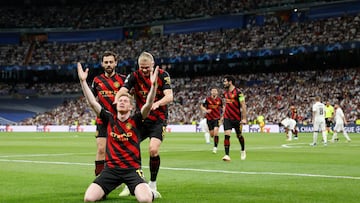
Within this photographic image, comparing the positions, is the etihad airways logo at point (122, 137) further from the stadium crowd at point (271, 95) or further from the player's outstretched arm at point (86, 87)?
the stadium crowd at point (271, 95)

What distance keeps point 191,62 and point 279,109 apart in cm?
1976

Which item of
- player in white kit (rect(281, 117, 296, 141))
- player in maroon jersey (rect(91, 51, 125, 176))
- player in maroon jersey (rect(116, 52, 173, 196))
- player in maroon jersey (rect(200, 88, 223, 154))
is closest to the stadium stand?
player in white kit (rect(281, 117, 296, 141))

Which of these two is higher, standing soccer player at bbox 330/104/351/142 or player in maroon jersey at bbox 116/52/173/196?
player in maroon jersey at bbox 116/52/173/196

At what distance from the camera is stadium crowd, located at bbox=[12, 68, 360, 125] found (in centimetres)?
6034

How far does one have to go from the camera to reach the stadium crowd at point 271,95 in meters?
60.3

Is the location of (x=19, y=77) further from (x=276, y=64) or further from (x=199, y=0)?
(x=276, y=64)

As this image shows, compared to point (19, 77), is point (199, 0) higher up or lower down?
higher up

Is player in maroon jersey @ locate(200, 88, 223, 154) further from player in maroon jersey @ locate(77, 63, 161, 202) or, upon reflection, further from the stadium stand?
the stadium stand

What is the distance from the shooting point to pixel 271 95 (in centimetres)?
6675

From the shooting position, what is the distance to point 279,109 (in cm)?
6275

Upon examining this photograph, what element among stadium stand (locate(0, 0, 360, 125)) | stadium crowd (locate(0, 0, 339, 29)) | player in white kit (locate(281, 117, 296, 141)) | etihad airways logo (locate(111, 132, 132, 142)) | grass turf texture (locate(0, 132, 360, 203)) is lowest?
grass turf texture (locate(0, 132, 360, 203))

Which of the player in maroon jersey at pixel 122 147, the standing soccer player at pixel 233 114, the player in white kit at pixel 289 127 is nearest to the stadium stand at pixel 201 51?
the player in white kit at pixel 289 127

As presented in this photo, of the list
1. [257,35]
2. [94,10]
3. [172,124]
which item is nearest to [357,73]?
[257,35]

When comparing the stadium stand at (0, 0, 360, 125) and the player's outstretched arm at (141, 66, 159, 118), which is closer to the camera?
the player's outstretched arm at (141, 66, 159, 118)
